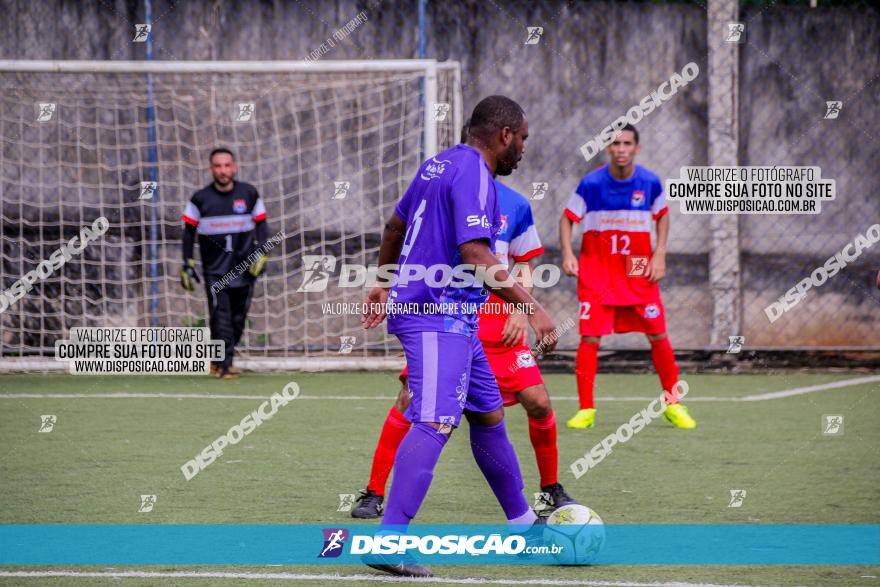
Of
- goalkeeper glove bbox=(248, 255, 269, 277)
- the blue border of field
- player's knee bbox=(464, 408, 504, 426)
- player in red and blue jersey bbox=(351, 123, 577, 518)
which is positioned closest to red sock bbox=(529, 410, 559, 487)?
player in red and blue jersey bbox=(351, 123, 577, 518)

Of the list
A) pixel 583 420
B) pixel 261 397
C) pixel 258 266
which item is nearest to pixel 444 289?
pixel 583 420

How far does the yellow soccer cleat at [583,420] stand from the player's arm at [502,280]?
13.0 feet

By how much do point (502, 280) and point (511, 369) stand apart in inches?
62.2

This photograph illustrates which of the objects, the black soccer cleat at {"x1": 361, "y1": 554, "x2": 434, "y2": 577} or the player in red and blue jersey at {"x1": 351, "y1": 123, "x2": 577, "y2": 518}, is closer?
the black soccer cleat at {"x1": 361, "y1": 554, "x2": 434, "y2": 577}

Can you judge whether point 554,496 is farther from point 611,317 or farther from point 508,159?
point 611,317

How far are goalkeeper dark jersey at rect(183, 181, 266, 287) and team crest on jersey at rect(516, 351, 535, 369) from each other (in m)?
5.66

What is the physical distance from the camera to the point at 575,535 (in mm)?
4746

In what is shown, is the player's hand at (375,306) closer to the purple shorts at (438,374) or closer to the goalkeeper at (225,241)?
the purple shorts at (438,374)

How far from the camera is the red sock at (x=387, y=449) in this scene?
580 cm

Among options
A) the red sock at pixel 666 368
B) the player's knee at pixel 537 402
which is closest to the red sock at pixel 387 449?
the player's knee at pixel 537 402

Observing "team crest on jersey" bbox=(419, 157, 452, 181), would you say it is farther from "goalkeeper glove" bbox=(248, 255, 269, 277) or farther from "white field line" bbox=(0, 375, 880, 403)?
"goalkeeper glove" bbox=(248, 255, 269, 277)

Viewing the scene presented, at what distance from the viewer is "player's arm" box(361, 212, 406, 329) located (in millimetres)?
4848

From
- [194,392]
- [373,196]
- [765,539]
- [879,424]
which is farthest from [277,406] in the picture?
[765,539]

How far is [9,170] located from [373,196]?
338 centimetres
